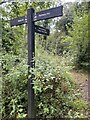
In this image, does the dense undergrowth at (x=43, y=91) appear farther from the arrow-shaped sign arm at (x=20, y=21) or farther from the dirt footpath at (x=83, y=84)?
the dirt footpath at (x=83, y=84)

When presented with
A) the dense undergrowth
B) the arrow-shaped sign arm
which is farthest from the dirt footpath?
the arrow-shaped sign arm

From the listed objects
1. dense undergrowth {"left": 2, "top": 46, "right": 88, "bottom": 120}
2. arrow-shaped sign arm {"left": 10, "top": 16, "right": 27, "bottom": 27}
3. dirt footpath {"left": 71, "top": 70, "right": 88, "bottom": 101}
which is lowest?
dirt footpath {"left": 71, "top": 70, "right": 88, "bottom": 101}

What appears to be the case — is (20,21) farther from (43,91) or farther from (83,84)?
(83,84)

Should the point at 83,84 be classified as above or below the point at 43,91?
below

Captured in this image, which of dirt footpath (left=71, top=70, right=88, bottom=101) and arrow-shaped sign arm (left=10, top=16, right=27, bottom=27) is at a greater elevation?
arrow-shaped sign arm (left=10, top=16, right=27, bottom=27)

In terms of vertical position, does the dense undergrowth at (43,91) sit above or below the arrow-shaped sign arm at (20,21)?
below

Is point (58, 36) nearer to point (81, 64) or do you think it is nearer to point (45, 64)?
point (81, 64)

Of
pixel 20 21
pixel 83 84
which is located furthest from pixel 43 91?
pixel 83 84

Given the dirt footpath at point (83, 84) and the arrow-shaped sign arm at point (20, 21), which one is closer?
the arrow-shaped sign arm at point (20, 21)

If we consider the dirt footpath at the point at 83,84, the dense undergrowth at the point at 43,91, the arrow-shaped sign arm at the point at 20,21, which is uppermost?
the arrow-shaped sign arm at the point at 20,21

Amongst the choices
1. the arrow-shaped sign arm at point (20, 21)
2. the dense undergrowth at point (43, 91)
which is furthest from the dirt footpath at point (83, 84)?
the arrow-shaped sign arm at point (20, 21)

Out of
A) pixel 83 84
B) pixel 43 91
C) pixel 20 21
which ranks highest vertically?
pixel 20 21

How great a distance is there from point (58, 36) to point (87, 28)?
2.87 metres

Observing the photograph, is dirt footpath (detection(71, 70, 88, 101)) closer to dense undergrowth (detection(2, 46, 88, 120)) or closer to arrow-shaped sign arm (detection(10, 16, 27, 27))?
dense undergrowth (detection(2, 46, 88, 120))
